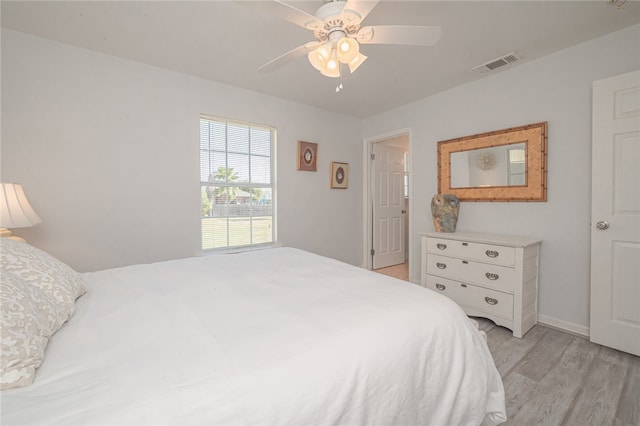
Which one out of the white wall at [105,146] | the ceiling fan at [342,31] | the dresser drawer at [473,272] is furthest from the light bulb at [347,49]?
the dresser drawer at [473,272]

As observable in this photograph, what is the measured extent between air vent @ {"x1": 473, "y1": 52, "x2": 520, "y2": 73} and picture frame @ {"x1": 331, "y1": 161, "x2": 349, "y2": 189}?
6.33 feet

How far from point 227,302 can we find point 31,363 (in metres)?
0.57

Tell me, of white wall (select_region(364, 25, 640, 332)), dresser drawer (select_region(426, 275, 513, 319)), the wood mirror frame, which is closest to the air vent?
white wall (select_region(364, 25, 640, 332))

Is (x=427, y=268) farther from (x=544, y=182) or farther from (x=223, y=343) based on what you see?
(x=223, y=343)

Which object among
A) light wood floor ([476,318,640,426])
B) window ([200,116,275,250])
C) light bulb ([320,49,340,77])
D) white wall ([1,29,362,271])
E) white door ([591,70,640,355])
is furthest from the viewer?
window ([200,116,275,250])

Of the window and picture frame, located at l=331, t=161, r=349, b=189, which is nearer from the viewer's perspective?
the window

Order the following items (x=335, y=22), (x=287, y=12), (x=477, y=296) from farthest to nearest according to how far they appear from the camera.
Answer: (x=477, y=296), (x=335, y=22), (x=287, y=12)

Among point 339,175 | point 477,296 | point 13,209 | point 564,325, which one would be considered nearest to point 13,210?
point 13,209

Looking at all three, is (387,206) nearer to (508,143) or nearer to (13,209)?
(508,143)

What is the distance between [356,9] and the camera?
140 cm

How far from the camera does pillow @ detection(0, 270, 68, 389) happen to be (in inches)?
24.4

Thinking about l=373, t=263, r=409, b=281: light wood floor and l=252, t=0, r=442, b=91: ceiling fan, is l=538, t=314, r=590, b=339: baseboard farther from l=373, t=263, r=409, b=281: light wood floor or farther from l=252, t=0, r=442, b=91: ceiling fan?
l=252, t=0, r=442, b=91: ceiling fan

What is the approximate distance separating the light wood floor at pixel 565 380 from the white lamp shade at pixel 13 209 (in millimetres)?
3136

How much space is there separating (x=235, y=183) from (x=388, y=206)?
8.41 feet
